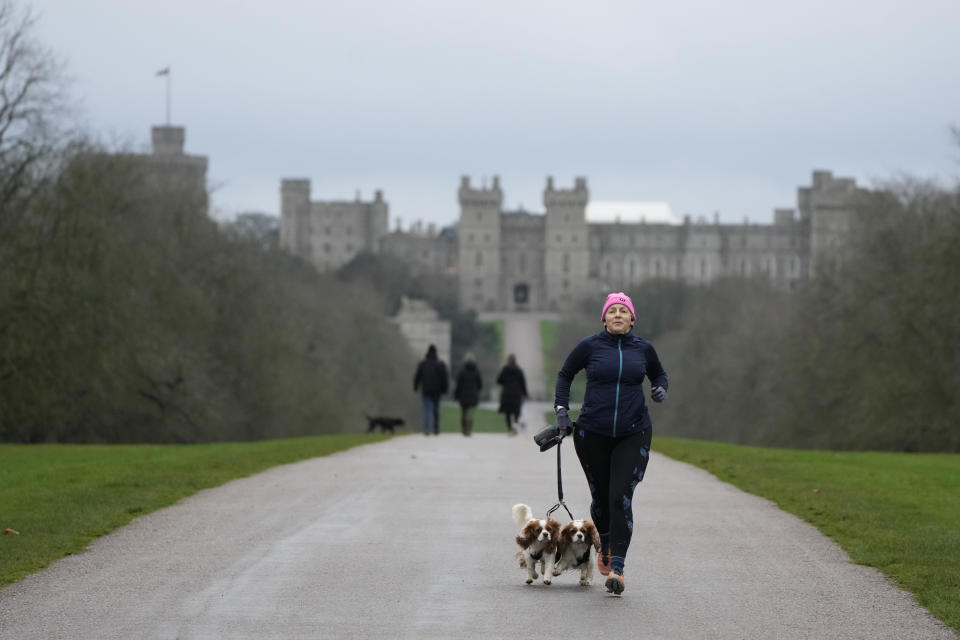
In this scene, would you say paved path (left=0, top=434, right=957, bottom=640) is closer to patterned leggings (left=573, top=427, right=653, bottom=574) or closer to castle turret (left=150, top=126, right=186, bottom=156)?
patterned leggings (left=573, top=427, right=653, bottom=574)

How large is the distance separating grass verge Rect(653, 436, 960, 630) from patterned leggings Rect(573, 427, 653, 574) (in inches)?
66.5

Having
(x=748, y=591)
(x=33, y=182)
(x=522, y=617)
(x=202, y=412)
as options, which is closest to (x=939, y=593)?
(x=748, y=591)

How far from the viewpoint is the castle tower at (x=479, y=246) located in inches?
7544

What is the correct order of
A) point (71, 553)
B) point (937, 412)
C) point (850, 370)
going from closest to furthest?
point (71, 553) → point (937, 412) → point (850, 370)

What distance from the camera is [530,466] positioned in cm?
1989

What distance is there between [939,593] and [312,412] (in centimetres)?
3962

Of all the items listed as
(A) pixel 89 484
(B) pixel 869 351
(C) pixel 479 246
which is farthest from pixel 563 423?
(C) pixel 479 246

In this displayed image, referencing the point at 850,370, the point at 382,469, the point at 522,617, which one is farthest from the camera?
the point at 850,370

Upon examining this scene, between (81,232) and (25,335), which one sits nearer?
(25,335)

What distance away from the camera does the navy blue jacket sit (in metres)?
9.71

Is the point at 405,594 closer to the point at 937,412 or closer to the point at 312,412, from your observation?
the point at 937,412

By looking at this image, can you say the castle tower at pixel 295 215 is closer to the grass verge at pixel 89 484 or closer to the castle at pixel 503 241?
the castle at pixel 503 241

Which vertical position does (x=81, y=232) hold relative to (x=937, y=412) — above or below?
above

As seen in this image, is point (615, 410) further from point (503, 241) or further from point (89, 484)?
point (503, 241)
